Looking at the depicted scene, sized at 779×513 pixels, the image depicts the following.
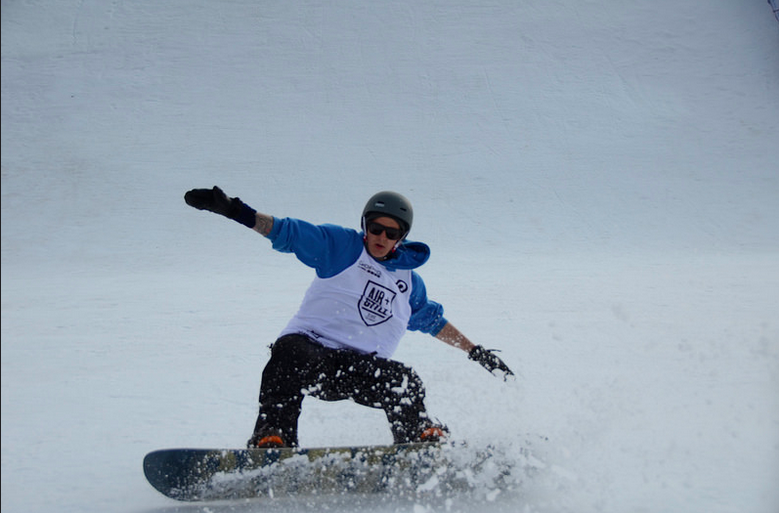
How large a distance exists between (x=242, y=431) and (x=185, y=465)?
3.11ft

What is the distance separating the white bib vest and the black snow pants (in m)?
0.06

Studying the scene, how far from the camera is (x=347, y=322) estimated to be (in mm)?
2832

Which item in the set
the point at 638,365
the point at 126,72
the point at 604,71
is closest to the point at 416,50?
the point at 604,71

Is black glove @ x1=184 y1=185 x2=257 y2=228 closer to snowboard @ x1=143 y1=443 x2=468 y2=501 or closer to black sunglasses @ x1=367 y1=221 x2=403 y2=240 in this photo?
black sunglasses @ x1=367 y1=221 x2=403 y2=240

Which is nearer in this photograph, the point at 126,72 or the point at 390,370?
the point at 390,370

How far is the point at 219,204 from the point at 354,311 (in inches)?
28.1

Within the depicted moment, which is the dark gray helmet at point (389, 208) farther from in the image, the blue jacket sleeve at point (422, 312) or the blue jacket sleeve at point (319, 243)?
the blue jacket sleeve at point (422, 312)

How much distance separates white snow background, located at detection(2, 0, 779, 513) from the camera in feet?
10.2

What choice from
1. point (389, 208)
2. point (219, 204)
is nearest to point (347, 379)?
point (389, 208)

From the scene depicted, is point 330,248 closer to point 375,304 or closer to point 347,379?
point 375,304

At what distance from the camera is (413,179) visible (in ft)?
32.3

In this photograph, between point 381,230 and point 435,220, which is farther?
point 435,220

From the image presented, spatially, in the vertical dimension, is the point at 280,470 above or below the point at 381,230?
below

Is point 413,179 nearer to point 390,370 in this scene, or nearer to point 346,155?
point 346,155
